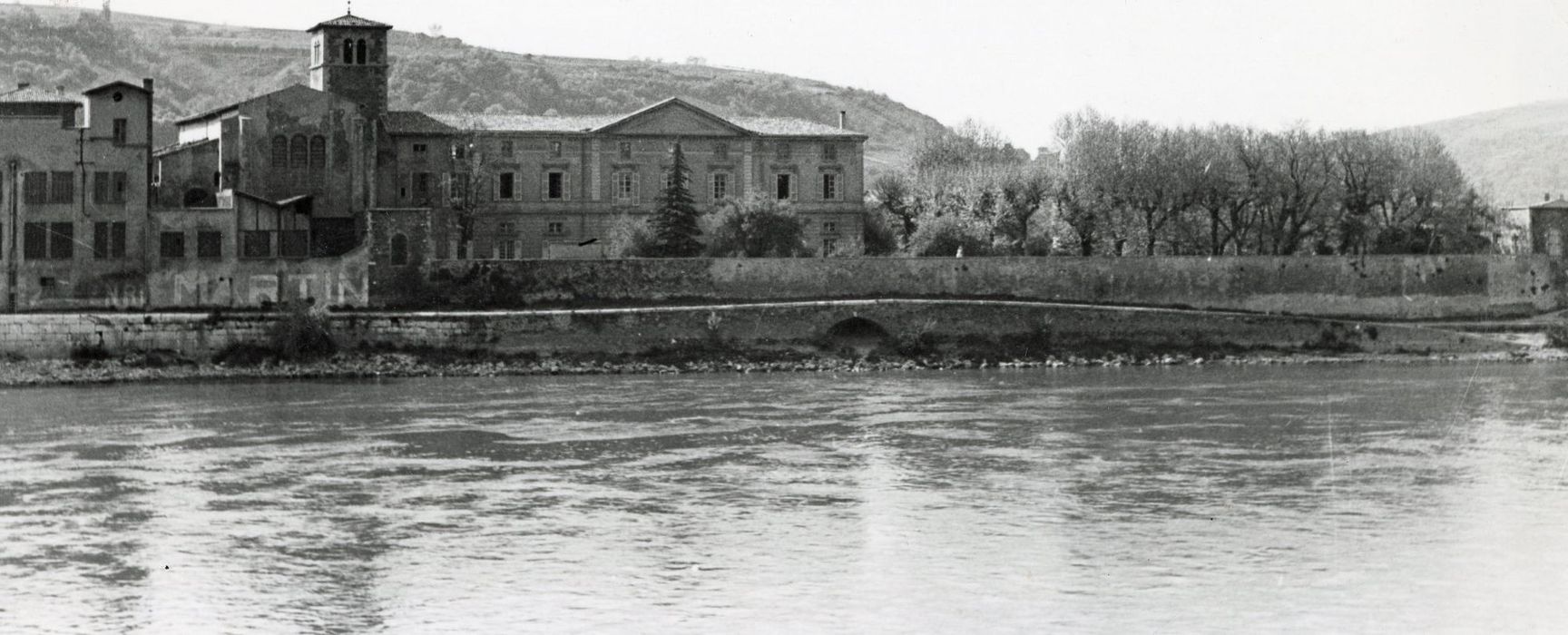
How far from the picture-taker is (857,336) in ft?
164

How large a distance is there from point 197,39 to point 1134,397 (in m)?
112

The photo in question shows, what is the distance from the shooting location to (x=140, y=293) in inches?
1880

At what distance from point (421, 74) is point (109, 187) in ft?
249

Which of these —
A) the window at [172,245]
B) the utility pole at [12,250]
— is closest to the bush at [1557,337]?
the window at [172,245]

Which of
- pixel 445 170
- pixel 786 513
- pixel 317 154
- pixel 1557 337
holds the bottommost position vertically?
pixel 786 513

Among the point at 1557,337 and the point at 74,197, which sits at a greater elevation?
the point at 74,197

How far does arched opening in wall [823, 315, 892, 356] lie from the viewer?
49.4m

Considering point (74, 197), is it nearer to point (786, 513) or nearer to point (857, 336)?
point (857, 336)

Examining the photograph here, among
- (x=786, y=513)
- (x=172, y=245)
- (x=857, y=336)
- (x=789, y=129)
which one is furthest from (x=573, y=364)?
(x=786, y=513)

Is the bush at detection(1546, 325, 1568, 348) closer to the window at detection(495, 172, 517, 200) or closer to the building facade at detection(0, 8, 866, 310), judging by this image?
the building facade at detection(0, 8, 866, 310)

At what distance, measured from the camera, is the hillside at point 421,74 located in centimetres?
11819

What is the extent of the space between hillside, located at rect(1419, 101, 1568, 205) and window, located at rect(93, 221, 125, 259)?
65.2 meters

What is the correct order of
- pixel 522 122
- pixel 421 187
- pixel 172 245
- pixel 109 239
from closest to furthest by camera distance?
pixel 109 239 → pixel 172 245 → pixel 421 187 → pixel 522 122

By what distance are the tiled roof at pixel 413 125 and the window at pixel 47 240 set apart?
10695 millimetres
